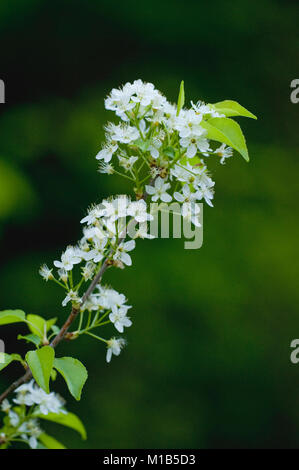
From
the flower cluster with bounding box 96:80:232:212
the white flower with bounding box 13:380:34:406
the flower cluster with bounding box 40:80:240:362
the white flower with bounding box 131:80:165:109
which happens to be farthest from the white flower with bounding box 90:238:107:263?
the white flower with bounding box 13:380:34:406

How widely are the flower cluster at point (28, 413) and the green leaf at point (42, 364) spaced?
334mm

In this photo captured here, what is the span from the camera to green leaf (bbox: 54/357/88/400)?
122 centimetres

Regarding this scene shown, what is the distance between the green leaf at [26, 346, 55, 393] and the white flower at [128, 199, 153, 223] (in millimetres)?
316

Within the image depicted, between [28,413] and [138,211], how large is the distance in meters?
0.63

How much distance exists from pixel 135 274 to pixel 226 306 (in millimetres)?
697

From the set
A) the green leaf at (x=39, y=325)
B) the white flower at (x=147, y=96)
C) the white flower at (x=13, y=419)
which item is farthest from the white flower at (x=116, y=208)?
the white flower at (x=13, y=419)

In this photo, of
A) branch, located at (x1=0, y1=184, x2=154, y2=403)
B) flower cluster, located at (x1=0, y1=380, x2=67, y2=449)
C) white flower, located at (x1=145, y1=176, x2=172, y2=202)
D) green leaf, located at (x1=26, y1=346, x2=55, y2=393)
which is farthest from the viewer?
flower cluster, located at (x1=0, y1=380, x2=67, y2=449)

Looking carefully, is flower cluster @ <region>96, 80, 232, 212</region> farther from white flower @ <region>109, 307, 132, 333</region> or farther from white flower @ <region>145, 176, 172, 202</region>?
white flower @ <region>109, 307, 132, 333</region>

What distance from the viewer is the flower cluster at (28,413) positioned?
1512mm

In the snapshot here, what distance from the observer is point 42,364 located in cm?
119

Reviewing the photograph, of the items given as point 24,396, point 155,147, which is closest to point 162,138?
point 155,147

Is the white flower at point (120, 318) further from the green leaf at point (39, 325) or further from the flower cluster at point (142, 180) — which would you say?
the green leaf at point (39, 325)

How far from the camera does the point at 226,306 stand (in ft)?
14.6
